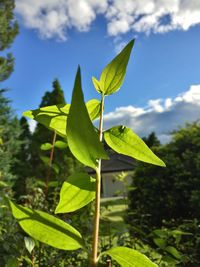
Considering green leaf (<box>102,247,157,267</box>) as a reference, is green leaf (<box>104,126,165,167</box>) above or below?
above

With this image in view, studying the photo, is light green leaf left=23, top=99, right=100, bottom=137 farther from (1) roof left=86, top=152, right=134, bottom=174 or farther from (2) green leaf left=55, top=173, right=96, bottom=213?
(1) roof left=86, top=152, right=134, bottom=174

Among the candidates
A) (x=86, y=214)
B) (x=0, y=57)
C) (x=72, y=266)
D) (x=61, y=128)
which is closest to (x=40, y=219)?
(x=61, y=128)

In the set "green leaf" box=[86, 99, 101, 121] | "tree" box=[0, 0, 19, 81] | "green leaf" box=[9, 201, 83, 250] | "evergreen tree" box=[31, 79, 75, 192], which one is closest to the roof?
"evergreen tree" box=[31, 79, 75, 192]

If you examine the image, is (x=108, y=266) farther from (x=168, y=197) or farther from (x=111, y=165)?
(x=111, y=165)

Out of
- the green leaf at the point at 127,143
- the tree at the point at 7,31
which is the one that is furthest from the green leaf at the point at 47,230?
the tree at the point at 7,31

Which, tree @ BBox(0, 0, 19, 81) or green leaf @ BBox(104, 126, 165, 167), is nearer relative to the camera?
green leaf @ BBox(104, 126, 165, 167)

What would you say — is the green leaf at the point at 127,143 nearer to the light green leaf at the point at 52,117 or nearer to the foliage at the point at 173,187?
the light green leaf at the point at 52,117

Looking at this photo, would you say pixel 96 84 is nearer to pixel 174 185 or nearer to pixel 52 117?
pixel 52 117
